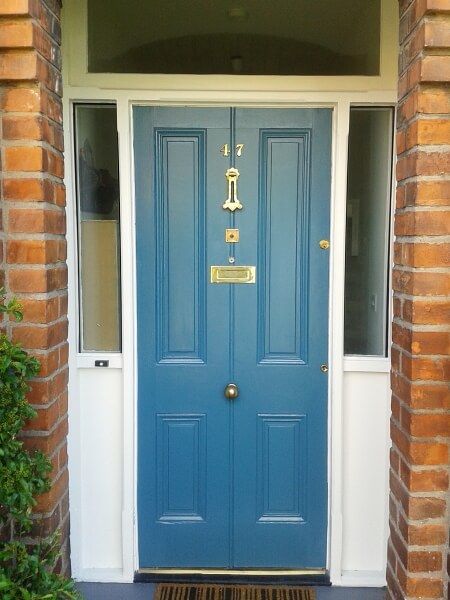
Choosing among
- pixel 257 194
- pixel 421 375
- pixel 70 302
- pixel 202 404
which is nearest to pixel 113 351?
pixel 70 302

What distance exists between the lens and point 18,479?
165cm

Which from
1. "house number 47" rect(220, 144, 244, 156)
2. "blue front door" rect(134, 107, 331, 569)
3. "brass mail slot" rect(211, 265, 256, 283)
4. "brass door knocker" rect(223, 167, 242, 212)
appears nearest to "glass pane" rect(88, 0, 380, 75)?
"blue front door" rect(134, 107, 331, 569)

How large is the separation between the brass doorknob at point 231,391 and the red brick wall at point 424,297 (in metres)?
0.89

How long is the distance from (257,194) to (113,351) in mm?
1075

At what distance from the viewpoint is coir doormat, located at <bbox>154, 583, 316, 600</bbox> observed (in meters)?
2.52

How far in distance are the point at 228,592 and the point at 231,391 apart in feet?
3.29

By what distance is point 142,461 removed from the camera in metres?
2.62

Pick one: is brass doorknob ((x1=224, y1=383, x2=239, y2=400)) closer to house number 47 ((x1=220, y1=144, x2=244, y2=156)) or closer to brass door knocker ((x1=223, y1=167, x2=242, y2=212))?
brass door knocker ((x1=223, y1=167, x2=242, y2=212))

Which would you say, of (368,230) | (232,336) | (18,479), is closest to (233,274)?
(232,336)

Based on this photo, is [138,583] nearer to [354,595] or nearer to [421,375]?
[354,595]

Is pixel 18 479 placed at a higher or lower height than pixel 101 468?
higher

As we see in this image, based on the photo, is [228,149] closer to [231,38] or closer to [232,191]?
[232,191]

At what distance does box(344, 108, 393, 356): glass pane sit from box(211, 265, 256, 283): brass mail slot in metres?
0.49

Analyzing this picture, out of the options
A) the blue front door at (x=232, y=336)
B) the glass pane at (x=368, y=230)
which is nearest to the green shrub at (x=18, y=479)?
the blue front door at (x=232, y=336)
